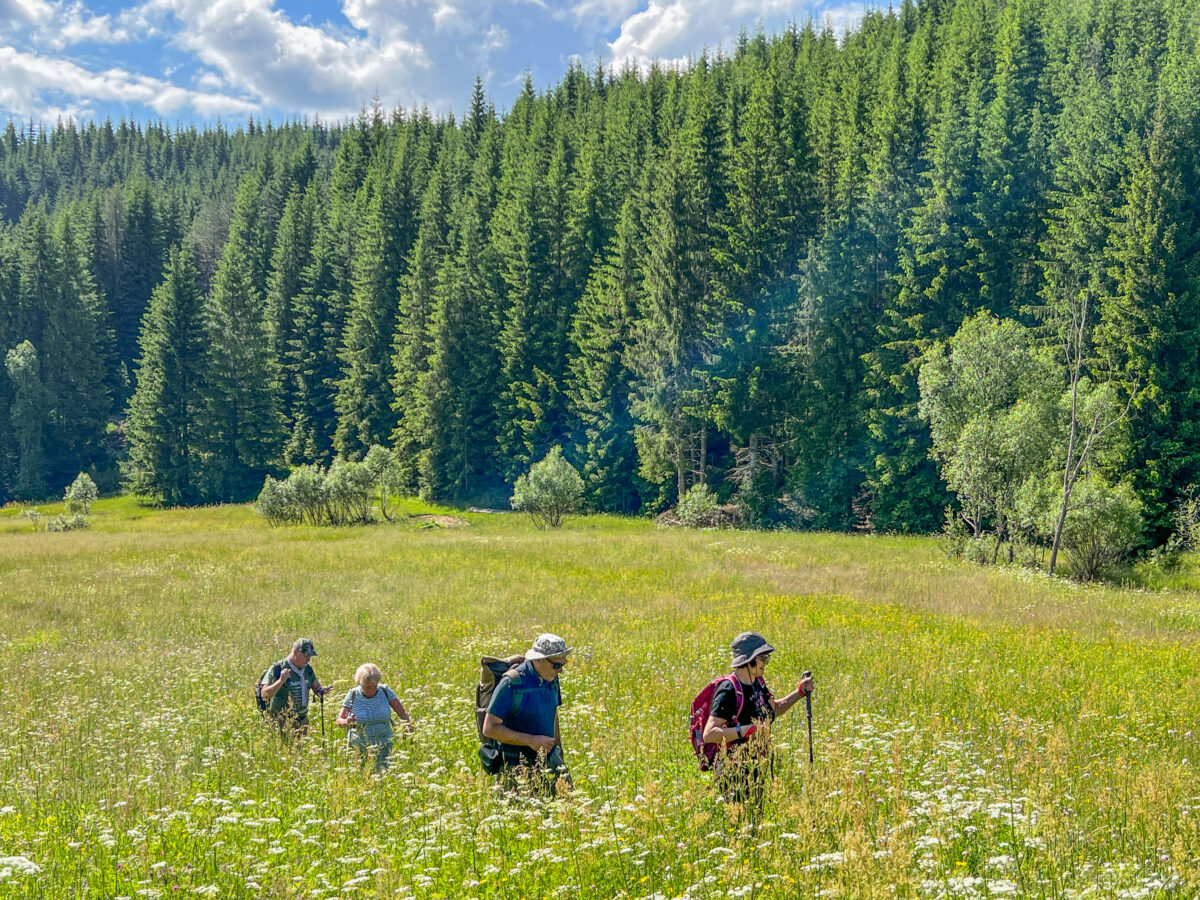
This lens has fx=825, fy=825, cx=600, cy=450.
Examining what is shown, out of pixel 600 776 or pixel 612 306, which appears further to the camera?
pixel 612 306

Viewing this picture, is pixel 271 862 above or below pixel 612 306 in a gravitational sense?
below

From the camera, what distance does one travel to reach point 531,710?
6066mm

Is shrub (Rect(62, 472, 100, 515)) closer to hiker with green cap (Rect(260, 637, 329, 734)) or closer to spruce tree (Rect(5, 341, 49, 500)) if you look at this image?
spruce tree (Rect(5, 341, 49, 500))

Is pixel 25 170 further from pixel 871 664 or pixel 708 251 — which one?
pixel 871 664

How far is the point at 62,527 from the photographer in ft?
151

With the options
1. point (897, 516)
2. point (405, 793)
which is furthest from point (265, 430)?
point (405, 793)

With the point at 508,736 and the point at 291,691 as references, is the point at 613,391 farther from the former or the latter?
the point at 508,736

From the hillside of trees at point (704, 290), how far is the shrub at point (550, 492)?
8.57 m

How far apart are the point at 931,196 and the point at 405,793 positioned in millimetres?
47681

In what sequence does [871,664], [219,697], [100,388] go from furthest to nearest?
[100,388] < [871,664] < [219,697]

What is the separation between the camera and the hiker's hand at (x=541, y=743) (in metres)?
5.96

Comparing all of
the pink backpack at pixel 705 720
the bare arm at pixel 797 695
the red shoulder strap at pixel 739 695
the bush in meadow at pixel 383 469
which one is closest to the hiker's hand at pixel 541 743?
the pink backpack at pixel 705 720

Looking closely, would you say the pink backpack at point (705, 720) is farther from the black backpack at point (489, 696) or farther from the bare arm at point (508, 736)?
the black backpack at point (489, 696)

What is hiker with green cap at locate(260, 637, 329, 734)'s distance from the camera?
354 inches
